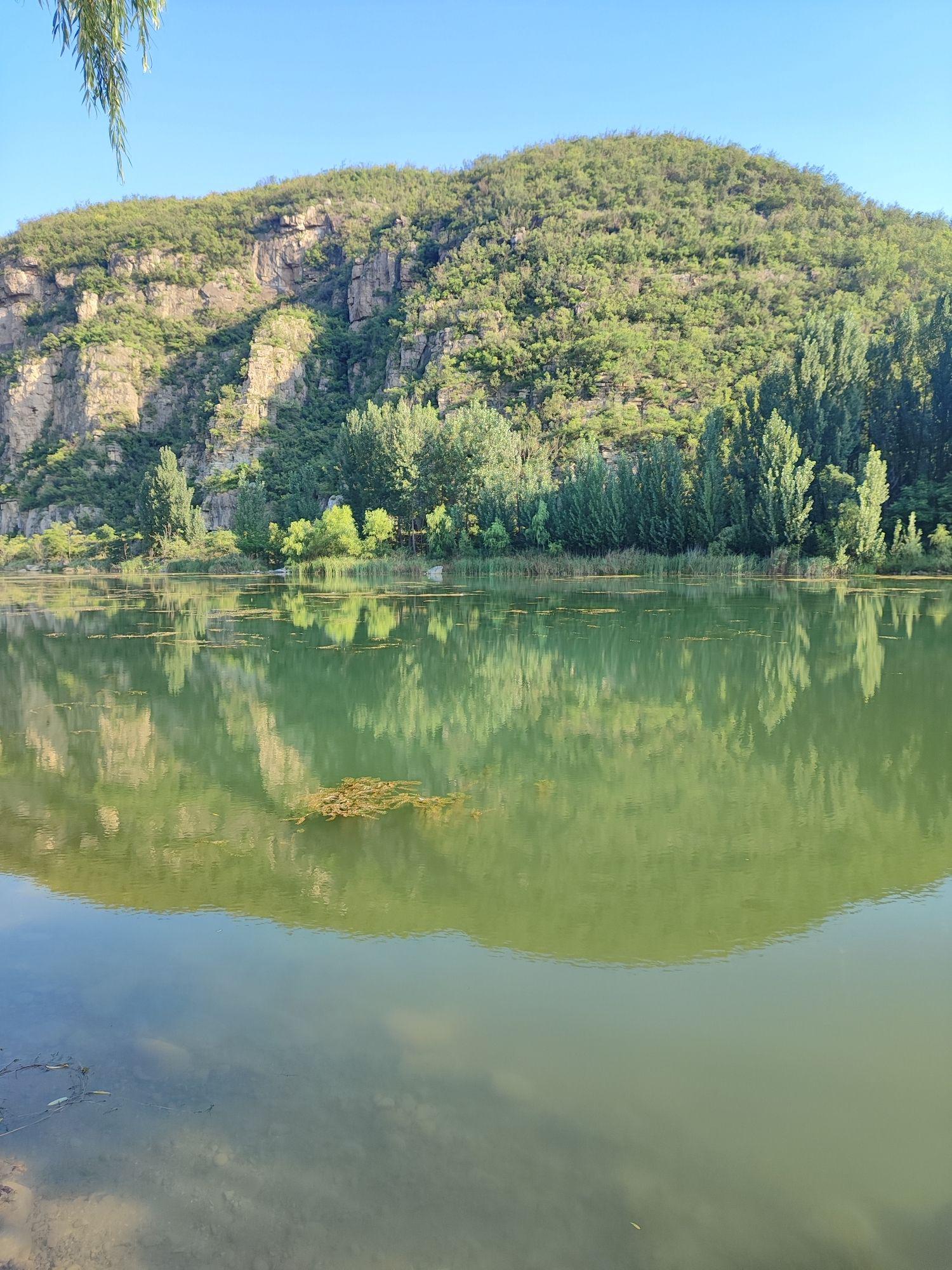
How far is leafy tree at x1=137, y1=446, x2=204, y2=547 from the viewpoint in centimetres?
7256

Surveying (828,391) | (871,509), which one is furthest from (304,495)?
(871,509)

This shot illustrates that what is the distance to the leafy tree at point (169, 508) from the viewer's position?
7256cm

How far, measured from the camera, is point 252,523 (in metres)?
65.4

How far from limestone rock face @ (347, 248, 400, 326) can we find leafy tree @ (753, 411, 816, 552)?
8024 centimetres

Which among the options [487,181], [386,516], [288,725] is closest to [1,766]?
[288,725]

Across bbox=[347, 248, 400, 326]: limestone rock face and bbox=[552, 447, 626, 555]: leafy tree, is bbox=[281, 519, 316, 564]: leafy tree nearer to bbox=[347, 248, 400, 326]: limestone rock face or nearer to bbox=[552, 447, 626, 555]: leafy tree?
bbox=[552, 447, 626, 555]: leafy tree

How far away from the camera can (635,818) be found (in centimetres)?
649

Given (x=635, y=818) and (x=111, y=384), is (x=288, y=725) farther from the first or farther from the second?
(x=111, y=384)

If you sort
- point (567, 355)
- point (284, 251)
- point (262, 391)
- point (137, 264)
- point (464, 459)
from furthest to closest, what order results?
point (284, 251) → point (137, 264) → point (262, 391) → point (567, 355) → point (464, 459)

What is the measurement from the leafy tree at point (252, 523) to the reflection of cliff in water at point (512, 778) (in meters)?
47.0

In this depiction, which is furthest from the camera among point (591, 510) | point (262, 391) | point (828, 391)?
point (262, 391)

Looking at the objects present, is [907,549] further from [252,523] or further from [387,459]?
[252,523]

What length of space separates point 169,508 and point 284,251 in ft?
211

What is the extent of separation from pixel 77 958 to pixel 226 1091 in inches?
66.3
